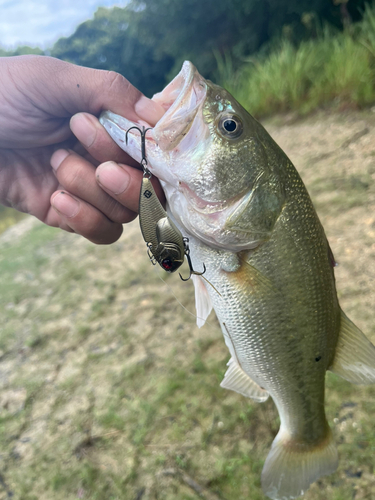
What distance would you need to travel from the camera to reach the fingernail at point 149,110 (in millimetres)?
1223

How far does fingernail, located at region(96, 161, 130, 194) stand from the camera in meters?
1.32

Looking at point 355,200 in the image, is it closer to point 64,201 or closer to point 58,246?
point 64,201

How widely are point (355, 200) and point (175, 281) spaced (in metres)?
1.99

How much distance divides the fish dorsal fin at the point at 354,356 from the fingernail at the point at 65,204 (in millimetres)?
1301

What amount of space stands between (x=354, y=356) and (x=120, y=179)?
1.23 meters

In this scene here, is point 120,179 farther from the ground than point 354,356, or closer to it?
farther from the ground

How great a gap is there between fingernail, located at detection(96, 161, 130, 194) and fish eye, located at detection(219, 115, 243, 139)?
1.46 ft

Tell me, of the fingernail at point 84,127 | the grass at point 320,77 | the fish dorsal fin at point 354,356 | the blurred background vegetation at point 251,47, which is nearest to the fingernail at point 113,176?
the fingernail at point 84,127

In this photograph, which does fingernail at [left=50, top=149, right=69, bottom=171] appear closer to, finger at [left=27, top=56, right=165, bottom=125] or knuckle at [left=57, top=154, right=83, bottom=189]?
knuckle at [left=57, top=154, right=83, bottom=189]

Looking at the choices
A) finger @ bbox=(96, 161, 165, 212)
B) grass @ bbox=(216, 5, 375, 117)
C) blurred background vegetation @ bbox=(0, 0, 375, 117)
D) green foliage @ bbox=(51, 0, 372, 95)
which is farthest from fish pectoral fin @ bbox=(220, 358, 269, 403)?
green foliage @ bbox=(51, 0, 372, 95)

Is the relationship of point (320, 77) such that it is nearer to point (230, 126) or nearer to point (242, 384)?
point (230, 126)

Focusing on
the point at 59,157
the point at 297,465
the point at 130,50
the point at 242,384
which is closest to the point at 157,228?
the point at 59,157

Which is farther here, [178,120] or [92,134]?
[92,134]

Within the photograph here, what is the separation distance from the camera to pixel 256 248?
120cm
